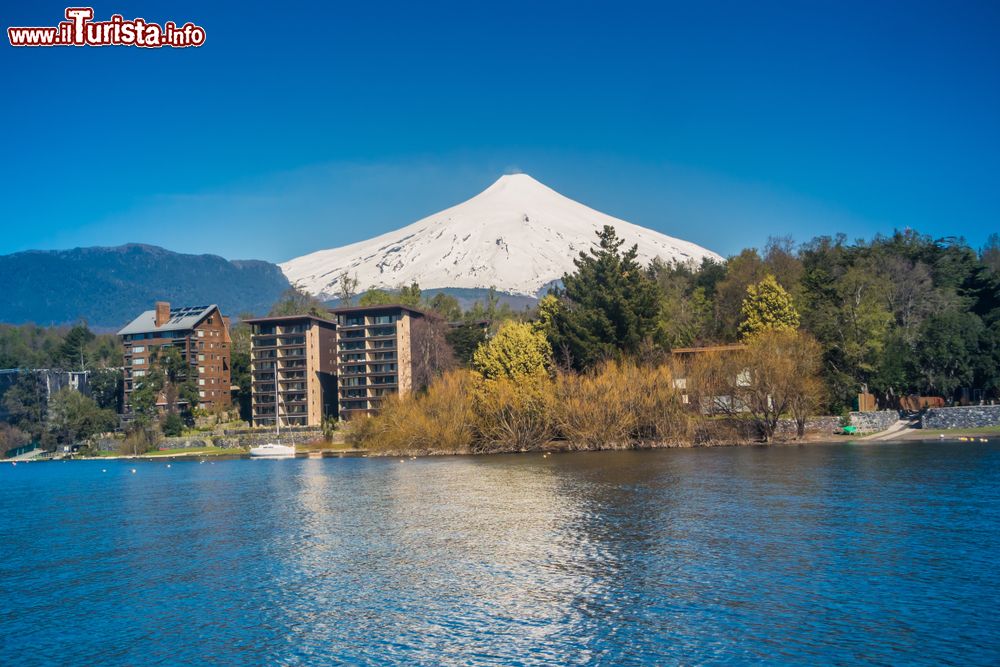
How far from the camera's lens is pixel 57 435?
3762 inches

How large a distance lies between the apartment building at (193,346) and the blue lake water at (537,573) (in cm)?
6530

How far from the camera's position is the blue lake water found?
1492 centimetres

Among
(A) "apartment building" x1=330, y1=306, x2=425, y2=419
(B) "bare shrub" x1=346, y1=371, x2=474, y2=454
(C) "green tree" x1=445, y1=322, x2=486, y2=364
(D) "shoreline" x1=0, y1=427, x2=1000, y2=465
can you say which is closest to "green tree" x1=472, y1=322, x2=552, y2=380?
(B) "bare shrub" x1=346, y1=371, x2=474, y2=454

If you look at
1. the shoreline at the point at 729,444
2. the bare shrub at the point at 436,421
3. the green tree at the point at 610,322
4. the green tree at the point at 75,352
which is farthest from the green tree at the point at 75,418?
the green tree at the point at 610,322

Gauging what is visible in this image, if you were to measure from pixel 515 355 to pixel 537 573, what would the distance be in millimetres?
40844

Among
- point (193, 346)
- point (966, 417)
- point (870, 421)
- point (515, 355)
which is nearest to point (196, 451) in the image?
point (193, 346)

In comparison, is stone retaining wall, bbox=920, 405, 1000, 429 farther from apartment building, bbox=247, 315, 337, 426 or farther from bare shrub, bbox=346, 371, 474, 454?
apartment building, bbox=247, 315, 337, 426

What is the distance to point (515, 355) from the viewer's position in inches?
2389

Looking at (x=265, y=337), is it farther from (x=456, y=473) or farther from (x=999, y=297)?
(x=999, y=297)

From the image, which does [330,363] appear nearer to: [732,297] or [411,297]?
[411,297]

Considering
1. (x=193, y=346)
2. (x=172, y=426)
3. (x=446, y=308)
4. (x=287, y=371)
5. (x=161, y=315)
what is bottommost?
(x=172, y=426)

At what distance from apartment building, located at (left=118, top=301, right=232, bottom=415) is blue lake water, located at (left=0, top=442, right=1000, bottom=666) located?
6530cm

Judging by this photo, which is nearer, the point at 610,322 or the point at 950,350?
the point at 950,350

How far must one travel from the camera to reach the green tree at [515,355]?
6038cm
